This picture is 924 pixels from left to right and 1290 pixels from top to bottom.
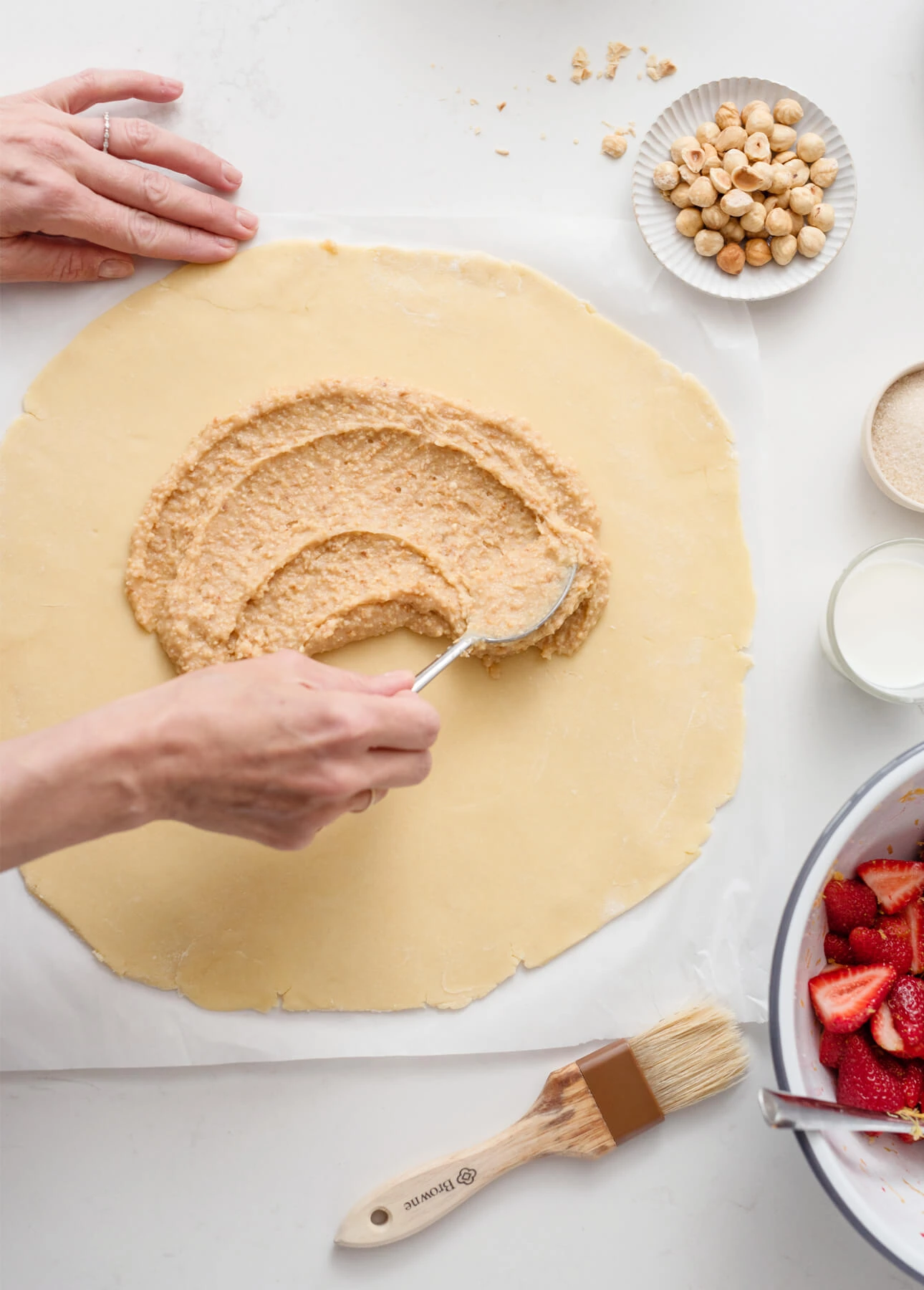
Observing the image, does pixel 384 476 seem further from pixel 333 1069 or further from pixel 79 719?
pixel 333 1069

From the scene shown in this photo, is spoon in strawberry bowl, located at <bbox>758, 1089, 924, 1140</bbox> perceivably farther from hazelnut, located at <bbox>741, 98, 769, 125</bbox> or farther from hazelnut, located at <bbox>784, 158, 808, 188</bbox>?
hazelnut, located at <bbox>741, 98, 769, 125</bbox>

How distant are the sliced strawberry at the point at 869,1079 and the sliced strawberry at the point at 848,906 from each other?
211 millimetres

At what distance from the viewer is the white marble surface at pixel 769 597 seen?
1.98m

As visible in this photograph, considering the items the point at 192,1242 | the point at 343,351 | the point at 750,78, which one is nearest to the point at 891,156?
the point at 750,78

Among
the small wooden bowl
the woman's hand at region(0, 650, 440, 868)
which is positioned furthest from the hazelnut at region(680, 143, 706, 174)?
the woman's hand at region(0, 650, 440, 868)

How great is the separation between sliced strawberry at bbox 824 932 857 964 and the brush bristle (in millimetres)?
287

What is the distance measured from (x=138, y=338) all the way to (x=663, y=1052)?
6.35 feet

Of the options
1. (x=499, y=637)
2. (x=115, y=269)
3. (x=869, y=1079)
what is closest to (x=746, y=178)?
(x=499, y=637)

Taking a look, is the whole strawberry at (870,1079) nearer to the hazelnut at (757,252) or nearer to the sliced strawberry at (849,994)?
the sliced strawberry at (849,994)

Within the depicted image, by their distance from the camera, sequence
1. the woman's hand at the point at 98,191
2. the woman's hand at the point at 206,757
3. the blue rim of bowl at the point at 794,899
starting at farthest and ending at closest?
the woman's hand at the point at 98,191 < the blue rim of bowl at the point at 794,899 < the woman's hand at the point at 206,757

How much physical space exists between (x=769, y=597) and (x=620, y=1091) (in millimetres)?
1134

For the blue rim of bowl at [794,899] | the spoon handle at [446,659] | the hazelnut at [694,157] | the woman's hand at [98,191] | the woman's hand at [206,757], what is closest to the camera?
the woman's hand at [206,757]

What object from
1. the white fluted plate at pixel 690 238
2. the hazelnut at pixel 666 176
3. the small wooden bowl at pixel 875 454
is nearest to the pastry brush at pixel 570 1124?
the small wooden bowl at pixel 875 454

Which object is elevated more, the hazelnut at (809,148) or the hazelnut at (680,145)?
the hazelnut at (809,148)
